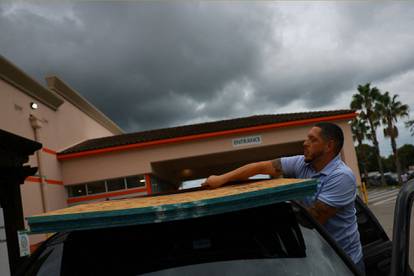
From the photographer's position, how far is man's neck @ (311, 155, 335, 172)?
9.21 feet

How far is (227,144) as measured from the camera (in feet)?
78.0

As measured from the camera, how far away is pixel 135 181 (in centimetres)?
2342

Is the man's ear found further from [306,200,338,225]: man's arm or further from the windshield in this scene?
the windshield

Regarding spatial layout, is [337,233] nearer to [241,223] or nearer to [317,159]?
[317,159]

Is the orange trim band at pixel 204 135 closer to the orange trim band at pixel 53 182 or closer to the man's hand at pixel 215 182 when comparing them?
the orange trim band at pixel 53 182

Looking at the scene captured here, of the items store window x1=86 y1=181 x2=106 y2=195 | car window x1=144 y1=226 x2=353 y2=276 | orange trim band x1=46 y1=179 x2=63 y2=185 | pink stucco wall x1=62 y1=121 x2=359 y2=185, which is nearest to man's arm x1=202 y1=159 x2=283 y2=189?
car window x1=144 y1=226 x2=353 y2=276

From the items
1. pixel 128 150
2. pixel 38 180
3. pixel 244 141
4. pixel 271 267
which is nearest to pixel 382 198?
pixel 244 141

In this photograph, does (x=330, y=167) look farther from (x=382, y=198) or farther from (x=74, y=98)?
(x=382, y=198)

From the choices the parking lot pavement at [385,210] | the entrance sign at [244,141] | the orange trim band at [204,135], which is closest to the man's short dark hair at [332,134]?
the parking lot pavement at [385,210]

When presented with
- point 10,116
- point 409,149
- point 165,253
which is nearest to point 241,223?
point 165,253

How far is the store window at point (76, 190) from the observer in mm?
23087

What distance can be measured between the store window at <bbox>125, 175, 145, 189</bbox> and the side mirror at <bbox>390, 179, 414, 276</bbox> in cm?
2206

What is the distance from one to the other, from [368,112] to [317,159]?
50.2 metres

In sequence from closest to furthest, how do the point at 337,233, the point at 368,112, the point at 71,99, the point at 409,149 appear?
the point at 337,233 → the point at 71,99 → the point at 368,112 → the point at 409,149
